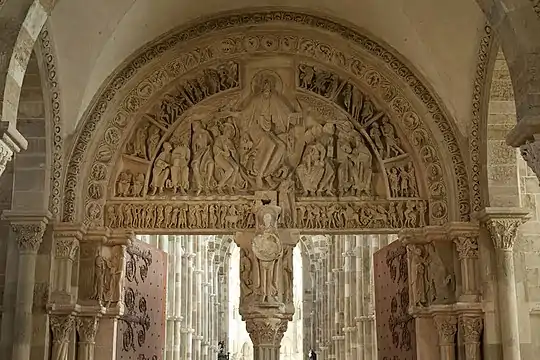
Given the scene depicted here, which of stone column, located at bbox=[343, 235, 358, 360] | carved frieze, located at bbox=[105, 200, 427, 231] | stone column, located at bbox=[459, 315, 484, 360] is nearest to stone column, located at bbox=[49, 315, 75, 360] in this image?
carved frieze, located at bbox=[105, 200, 427, 231]

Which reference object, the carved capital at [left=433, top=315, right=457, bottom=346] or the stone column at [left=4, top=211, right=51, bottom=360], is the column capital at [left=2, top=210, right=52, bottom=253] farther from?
the carved capital at [left=433, top=315, right=457, bottom=346]

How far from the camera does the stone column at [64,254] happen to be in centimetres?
980

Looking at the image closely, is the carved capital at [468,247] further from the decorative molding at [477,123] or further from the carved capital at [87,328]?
the carved capital at [87,328]

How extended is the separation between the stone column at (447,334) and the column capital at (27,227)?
487 centimetres

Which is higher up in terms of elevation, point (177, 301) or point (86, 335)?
point (177, 301)

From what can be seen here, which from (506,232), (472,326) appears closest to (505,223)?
(506,232)

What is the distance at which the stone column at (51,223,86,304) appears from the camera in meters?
9.80

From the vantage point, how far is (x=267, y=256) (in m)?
10.2

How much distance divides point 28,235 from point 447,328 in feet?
16.8

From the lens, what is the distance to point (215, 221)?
34.4 ft

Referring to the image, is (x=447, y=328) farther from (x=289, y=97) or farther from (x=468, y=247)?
(x=289, y=97)

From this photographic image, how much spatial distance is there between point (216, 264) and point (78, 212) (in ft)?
60.9

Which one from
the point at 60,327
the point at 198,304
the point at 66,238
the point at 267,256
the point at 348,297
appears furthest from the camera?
the point at 198,304

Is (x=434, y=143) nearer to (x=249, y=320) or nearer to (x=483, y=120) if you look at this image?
(x=483, y=120)
